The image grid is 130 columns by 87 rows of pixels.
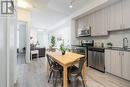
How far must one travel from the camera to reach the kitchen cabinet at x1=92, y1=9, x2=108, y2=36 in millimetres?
4802

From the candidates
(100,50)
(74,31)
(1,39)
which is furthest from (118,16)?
(1,39)

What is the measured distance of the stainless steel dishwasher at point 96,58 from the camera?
454 centimetres

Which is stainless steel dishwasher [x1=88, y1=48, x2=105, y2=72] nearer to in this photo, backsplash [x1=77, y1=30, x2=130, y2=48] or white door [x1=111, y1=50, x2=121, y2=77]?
white door [x1=111, y1=50, x2=121, y2=77]

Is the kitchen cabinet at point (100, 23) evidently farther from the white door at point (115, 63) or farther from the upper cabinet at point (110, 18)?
the white door at point (115, 63)

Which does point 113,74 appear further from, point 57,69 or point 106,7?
point 106,7

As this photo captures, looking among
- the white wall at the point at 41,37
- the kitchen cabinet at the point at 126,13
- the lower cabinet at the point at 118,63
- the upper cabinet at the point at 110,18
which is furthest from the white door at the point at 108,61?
the white wall at the point at 41,37

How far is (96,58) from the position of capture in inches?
193

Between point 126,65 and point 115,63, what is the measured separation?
43cm

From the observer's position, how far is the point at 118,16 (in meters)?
4.15

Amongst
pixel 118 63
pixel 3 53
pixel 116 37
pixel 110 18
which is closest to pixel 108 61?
pixel 118 63

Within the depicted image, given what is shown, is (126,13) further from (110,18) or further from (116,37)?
(116,37)

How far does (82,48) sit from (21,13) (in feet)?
12.4

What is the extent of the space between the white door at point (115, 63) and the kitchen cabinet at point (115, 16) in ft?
3.13

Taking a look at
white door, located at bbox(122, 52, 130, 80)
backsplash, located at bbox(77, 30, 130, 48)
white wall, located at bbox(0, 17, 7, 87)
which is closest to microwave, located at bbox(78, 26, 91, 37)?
backsplash, located at bbox(77, 30, 130, 48)
